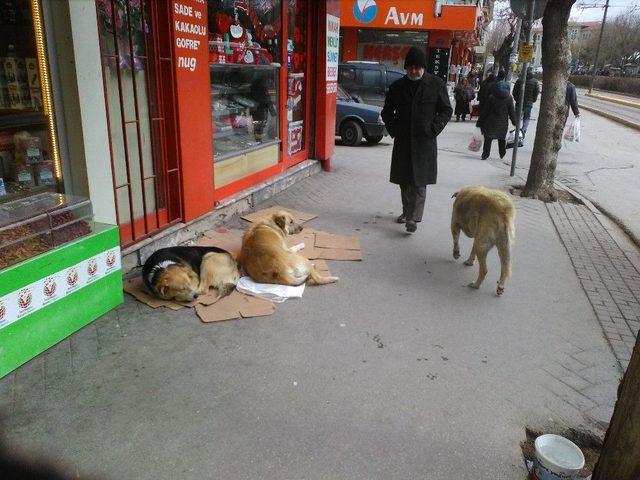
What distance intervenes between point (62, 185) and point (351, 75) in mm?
13503

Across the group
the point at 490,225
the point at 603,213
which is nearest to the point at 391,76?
the point at 603,213

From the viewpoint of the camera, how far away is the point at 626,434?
192cm

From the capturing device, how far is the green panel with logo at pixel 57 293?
316 centimetres

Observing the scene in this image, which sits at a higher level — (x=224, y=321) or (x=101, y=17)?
(x=101, y=17)

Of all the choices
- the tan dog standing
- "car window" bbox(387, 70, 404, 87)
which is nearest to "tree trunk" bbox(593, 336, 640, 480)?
the tan dog standing

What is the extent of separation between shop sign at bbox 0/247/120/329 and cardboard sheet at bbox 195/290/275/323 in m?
0.83

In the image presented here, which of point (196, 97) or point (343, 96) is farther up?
point (196, 97)

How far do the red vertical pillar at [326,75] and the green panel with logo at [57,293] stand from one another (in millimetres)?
5895

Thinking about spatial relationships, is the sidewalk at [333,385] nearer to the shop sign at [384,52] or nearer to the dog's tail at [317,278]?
the dog's tail at [317,278]

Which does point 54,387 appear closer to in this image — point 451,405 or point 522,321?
point 451,405

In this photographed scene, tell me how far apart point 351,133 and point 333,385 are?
1060 centimetres

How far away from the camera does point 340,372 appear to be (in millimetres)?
3424

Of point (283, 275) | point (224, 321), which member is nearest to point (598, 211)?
point (283, 275)

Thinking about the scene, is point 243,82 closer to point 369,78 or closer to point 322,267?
point 322,267
